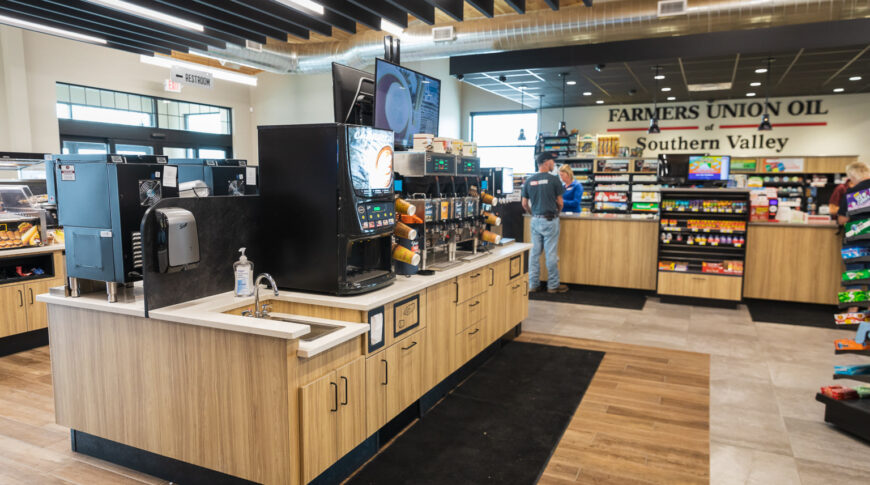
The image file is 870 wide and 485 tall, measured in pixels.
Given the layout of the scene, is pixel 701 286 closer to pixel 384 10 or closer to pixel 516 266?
pixel 516 266

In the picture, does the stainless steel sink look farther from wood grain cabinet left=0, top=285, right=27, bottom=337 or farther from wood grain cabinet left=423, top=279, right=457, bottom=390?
wood grain cabinet left=0, top=285, right=27, bottom=337

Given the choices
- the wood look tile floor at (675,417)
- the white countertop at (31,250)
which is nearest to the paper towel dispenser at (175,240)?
the wood look tile floor at (675,417)

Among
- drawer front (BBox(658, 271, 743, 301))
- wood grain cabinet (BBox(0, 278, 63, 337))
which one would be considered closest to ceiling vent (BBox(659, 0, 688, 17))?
drawer front (BBox(658, 271, 743, 301))

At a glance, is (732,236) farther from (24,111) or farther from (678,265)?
(24,111)

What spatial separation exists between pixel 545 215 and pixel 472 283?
3505 millimetres

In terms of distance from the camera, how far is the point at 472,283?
4234 millimetres

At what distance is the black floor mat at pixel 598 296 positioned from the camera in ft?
23.5

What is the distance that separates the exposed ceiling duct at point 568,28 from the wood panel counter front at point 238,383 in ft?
17.5

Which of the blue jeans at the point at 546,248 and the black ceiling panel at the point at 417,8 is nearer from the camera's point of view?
the black ceiling panel at the point at 417,8

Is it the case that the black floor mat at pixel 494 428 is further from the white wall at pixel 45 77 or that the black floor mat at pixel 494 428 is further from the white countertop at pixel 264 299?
the white wall at pixel 45 77

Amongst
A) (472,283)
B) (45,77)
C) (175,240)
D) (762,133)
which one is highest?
(45,77)

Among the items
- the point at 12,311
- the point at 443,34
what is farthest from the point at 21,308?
the point at 443,34

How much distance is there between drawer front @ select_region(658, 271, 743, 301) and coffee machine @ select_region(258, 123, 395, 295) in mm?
5115

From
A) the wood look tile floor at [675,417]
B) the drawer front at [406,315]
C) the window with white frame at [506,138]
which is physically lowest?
the wood look tile floor at [675,417]
